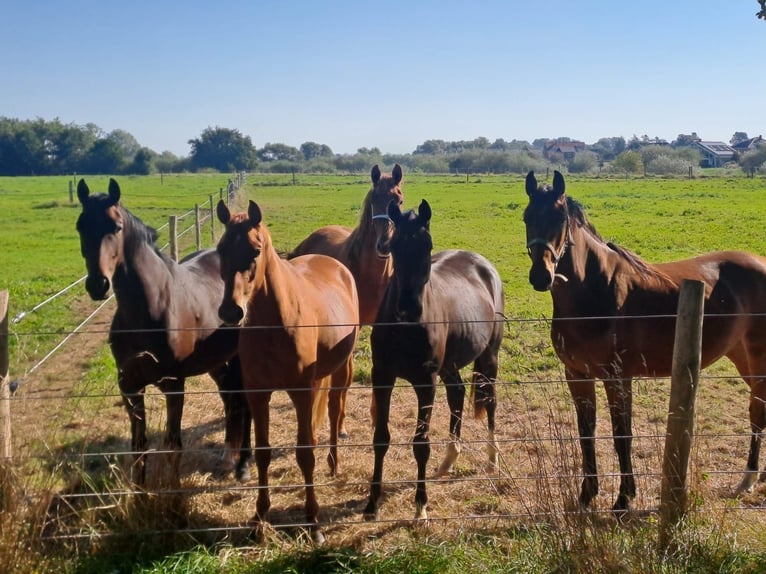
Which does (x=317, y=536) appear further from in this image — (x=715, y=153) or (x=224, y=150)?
(x=715, y=153)

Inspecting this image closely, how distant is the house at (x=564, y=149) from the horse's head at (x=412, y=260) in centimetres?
7468

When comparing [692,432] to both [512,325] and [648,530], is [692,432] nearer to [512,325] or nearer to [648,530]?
[648,530]

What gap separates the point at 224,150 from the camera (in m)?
73.9

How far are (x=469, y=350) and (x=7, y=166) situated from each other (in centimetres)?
8120

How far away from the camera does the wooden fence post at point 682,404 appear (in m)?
3.32

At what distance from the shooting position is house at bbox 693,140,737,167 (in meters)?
89.4

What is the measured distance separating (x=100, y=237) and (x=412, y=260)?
2.00 meters

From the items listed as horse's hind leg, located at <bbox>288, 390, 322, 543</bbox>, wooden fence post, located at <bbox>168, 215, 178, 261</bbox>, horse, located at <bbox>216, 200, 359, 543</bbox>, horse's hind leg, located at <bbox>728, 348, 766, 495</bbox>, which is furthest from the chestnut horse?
wooden fence post, located at <bbox>168, 215, 178, 261</bbox>

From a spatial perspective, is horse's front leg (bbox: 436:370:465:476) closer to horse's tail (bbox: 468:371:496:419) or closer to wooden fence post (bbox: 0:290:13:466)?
horse's tail (bbox: 468:371:496:419)

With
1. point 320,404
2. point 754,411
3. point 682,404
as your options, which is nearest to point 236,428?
point 320,404

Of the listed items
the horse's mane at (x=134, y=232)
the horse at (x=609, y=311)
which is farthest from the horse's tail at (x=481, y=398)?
the horse's mane at (x=134, y=232)

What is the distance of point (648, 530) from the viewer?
3.29m

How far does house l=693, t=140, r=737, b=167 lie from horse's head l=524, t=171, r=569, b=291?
3615 inches

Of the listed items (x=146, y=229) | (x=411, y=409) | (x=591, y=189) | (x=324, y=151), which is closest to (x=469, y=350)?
(x=411, y=409)
